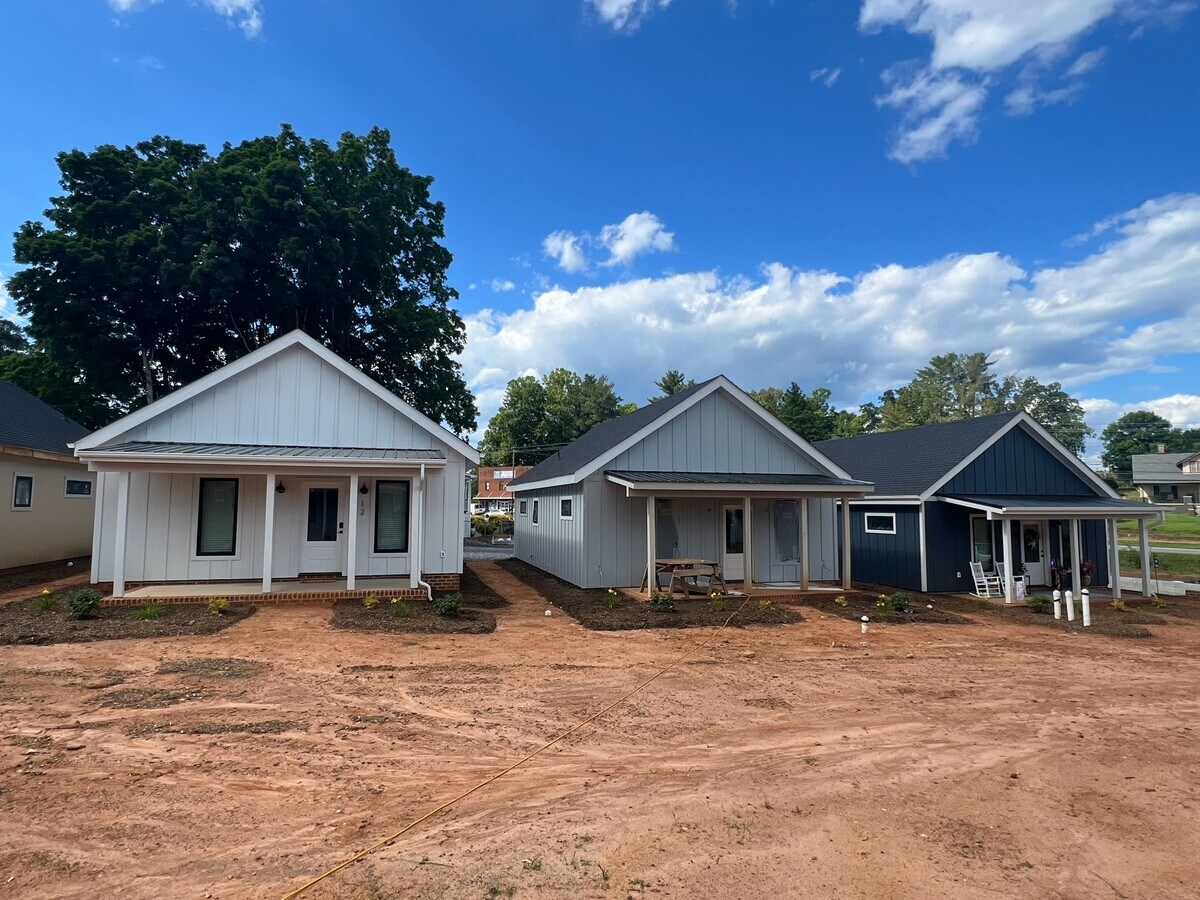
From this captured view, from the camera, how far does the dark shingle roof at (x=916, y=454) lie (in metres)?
16.1

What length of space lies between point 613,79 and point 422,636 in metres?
15.2

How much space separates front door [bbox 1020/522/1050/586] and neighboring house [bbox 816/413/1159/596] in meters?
0.03

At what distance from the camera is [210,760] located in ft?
15.5

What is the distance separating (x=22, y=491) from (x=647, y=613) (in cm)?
1592

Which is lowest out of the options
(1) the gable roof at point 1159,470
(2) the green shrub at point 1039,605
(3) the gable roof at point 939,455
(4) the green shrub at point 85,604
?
(2) the green shrub at point 1039,605

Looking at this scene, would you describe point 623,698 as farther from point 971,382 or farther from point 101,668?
point 971,382

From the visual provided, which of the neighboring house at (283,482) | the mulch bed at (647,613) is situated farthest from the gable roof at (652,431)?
the neighboring house at (283,482)

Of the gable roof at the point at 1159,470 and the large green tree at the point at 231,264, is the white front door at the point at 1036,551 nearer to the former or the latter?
the large green tree at the point at 231,264

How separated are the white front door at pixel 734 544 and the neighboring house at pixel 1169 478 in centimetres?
5898

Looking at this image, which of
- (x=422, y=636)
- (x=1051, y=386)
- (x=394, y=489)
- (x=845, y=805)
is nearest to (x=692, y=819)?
(x=845, y=805)

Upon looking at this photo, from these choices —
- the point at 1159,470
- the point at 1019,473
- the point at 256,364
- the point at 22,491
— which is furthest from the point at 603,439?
the point at 1159,470

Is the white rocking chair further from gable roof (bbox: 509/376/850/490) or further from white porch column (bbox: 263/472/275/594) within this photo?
white porch column (bbox: 263/472/275/594)

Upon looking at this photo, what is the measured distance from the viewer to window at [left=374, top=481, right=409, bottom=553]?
13211mm

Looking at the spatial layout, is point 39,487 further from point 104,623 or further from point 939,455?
point 939,455
